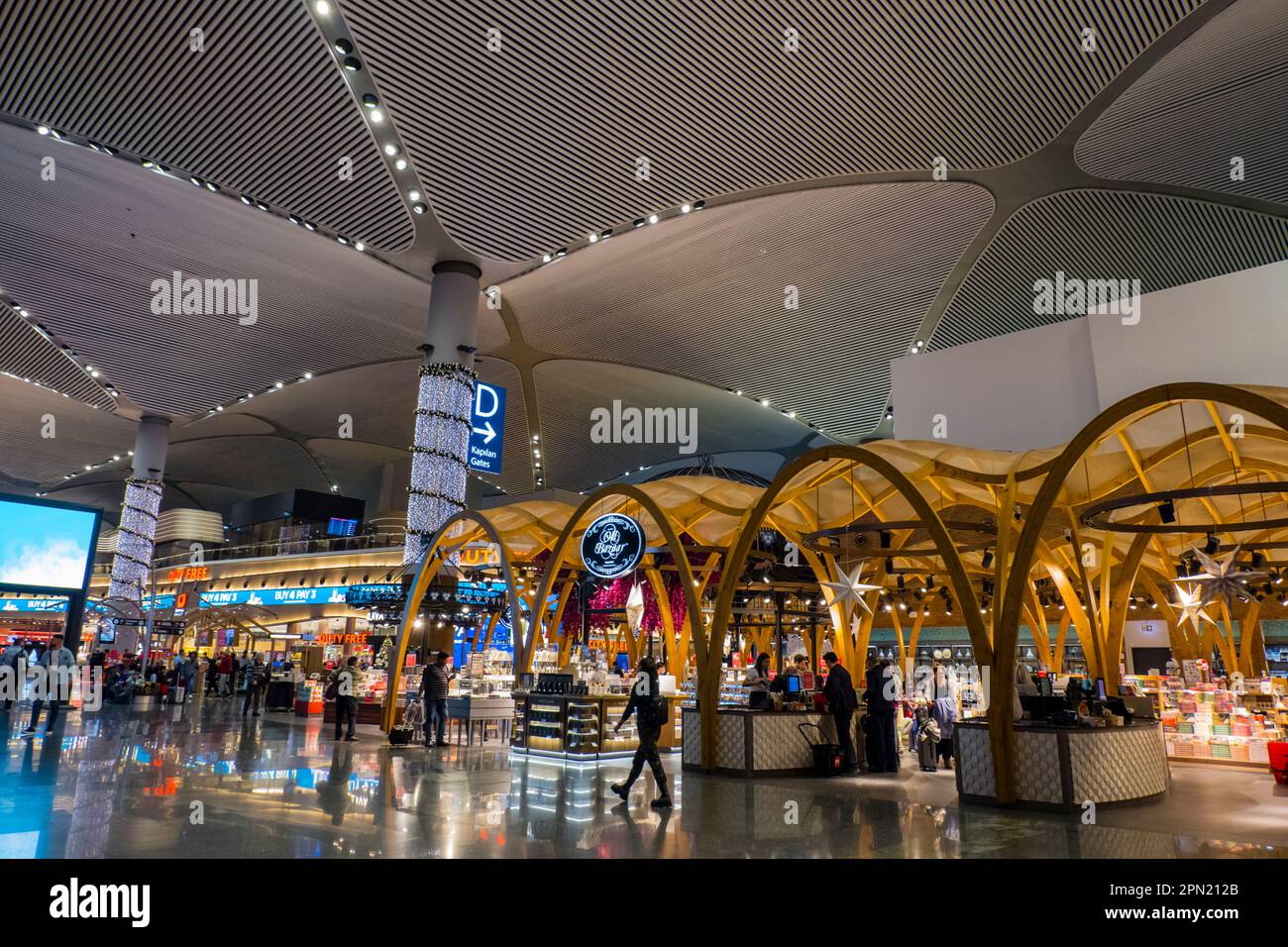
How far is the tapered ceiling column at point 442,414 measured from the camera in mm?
16938

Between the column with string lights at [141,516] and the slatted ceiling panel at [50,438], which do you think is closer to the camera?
the column with string lights at [141,516]

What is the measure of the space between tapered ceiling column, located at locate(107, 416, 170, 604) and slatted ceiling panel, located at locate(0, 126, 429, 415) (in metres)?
1.60

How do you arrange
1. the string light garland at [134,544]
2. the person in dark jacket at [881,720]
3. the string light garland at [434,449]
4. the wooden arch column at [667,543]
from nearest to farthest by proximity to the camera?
1. the person in dark jacket at [881,720]
2. the wooden arch column at [667,543]
3. the string light garland at [434,449]
4. the string light garland at [134,544]

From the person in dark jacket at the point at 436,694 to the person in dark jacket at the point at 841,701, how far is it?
6107 mm

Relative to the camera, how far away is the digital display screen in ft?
124

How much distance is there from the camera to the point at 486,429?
19734mm

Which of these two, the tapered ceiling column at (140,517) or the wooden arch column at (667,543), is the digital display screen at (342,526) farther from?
the wooden arch column at (667,543)

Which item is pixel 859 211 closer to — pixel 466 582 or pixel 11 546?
pixel 466 582

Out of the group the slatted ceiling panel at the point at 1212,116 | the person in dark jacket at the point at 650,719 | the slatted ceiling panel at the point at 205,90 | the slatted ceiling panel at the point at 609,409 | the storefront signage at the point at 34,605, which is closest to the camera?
the person in dark jacket at the point at 650,719

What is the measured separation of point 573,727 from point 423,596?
443 cm

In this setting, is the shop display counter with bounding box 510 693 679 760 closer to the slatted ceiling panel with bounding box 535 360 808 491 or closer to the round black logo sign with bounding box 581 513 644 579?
the round black logo sign with bounding box 581 513 644 579

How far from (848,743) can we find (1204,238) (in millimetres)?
13998

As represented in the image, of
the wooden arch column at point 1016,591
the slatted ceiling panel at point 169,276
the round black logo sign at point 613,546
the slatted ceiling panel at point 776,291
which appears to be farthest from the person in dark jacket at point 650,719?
the slatted ceiling panel at point 169,276
